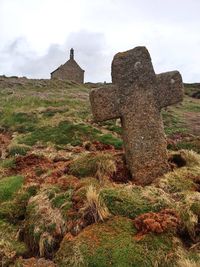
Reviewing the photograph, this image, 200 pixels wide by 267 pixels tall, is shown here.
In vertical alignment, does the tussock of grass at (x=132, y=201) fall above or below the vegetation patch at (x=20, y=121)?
below

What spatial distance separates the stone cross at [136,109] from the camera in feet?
43.7

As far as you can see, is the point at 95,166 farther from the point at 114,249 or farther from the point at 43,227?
the point at 114,249

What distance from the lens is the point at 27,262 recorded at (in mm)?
Answer: 9547

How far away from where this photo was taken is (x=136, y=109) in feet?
44.3

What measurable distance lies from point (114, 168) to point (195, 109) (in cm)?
3383

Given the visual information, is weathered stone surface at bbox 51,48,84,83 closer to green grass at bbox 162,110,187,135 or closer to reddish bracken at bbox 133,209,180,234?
green grass at bbox 162,110,187,135

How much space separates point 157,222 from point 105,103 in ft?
15.5

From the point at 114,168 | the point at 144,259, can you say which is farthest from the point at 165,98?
the point at 144,259

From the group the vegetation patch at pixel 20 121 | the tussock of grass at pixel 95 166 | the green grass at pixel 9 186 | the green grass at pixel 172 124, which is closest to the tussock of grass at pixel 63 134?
the vegetation patch at pixel 20 121

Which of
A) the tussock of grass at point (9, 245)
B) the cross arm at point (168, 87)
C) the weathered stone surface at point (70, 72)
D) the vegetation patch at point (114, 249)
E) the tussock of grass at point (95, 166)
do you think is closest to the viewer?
the vegetation patch at point (114, 249)

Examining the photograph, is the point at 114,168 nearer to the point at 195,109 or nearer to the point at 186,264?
the point at 186,264

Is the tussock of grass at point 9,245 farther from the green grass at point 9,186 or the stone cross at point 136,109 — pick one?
the stone cross at point 136,109

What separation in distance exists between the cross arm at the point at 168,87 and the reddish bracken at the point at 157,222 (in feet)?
14.7

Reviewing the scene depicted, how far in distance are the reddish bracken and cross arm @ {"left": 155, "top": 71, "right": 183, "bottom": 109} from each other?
4466 mm
